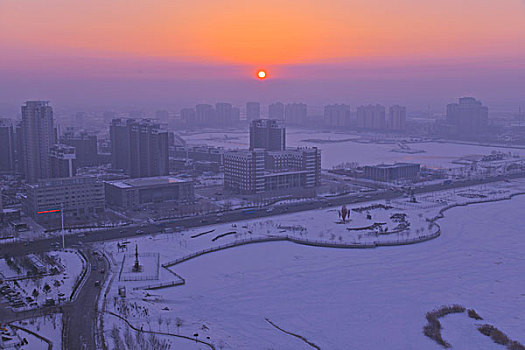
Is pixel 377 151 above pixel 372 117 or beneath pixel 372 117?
beneath

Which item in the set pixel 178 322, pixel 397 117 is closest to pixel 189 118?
pixel 397 117

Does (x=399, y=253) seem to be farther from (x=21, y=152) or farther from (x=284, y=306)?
(x=21, y=152)

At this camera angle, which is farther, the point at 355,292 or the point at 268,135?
the point at 268,135

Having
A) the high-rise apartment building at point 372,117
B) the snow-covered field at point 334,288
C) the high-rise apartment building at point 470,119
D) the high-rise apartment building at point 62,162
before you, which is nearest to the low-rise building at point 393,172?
the snow-covered field at point 334,288

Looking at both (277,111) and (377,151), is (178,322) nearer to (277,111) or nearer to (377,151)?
(377,151)

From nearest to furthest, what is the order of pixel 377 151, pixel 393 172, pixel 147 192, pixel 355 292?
pixel 355 292 → pixel 147 192 → pixel 393 172 → pixel 377 151

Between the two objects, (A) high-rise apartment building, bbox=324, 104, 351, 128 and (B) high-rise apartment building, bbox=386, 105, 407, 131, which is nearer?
(B) high-rise apartment building, bbox=386, 105, 407, 131

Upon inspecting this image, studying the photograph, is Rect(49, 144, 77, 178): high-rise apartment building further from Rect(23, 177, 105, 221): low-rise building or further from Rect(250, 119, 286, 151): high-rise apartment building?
Rect(250, 119, 286, 151): high-rise apartment building

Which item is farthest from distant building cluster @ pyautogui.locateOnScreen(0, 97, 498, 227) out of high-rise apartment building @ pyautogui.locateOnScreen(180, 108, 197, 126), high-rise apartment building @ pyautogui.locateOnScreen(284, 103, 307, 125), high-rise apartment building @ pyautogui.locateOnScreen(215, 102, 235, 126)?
high-rise apartment building @ pyautogui.locateOnScreen(284, 103, 307, 125)
